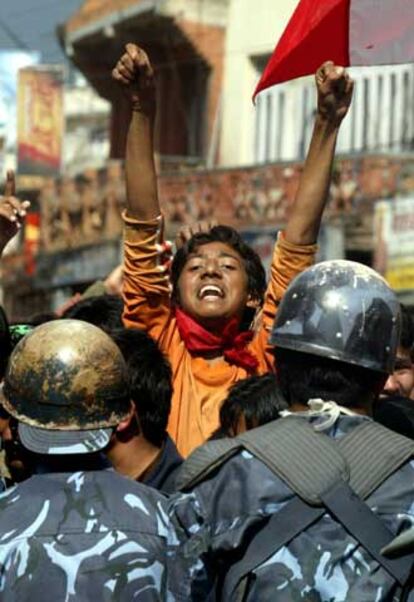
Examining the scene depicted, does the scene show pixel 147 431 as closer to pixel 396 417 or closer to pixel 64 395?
pixel 396 417

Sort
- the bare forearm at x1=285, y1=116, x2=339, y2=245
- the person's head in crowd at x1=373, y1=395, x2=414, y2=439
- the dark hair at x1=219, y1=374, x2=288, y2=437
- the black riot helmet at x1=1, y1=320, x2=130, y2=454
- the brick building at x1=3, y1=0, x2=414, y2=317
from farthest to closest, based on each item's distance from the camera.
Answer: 1. the brick building at x1=3, y1=0, x2=414, y2=317
2. the bare forearm at x1=285, y1=116, x2=339, y2=245
3. the dark hair at x1=219, y1=374, x2=288, y2=437
4. the person's head in crowd at x1=373, y1=395, x2=414, y2=439
5. the black riot helmet at x1=1, y1=320, x2=130, y2=454

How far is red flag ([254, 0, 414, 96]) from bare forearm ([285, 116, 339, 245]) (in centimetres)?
107

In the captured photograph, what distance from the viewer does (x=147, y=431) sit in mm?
5102

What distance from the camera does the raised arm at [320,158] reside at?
18.8 ft

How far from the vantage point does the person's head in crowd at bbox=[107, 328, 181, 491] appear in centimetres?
505

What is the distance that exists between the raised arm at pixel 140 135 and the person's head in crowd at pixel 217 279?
24cm

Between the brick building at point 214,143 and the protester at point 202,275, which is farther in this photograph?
the brick building at point 214,143

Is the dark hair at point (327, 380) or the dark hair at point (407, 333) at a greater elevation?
the dark hair at point (327, 380)

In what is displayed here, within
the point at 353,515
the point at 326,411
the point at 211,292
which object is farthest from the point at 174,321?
the point at 353,515

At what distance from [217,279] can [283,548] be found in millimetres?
2134

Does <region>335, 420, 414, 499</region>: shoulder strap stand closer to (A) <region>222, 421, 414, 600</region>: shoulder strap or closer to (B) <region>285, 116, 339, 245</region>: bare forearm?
(A) <region>222, 421, 414, 600</region>: shoulder strap

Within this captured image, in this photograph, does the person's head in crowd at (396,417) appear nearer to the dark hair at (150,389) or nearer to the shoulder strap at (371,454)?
the dark hair at (150,389)

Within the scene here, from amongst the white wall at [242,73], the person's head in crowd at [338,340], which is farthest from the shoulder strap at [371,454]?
the white wall at [242,73]

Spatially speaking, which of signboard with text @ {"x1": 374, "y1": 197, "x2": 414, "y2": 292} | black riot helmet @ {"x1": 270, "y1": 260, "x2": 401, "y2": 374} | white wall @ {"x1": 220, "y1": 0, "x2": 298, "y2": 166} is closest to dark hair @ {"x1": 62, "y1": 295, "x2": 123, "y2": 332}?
black riot helmet @ {"x1": 270, "y1": 260, "x2": 401, "y2": 374}
